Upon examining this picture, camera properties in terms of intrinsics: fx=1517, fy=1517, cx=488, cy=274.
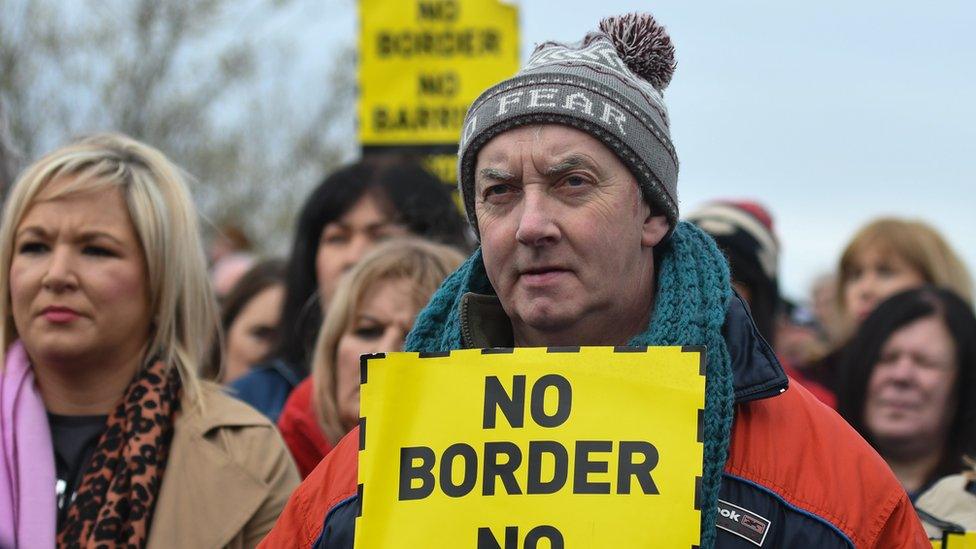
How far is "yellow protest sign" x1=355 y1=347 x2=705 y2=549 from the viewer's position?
9.04ft

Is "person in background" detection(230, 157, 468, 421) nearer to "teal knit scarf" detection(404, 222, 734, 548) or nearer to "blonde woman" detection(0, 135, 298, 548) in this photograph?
"blonde woman" detection(0, 135, 298, 548)

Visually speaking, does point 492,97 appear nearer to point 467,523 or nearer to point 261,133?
point 467,523

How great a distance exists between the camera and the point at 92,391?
167 inches

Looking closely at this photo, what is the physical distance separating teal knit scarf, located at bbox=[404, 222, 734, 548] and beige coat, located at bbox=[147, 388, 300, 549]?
40.0 inches

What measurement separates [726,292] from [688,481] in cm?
48

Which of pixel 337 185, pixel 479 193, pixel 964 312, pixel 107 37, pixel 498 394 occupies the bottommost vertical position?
pixel 498 394

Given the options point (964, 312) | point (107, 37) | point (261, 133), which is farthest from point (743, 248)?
point (261, 133)

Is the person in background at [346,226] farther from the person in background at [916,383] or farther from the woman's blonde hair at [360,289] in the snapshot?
the person in background at [916,383]

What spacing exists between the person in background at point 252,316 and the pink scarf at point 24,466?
241cm

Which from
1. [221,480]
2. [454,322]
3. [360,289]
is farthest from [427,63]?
[454,322]

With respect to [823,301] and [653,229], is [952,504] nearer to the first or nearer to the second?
[653,229]

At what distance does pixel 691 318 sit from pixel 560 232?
0.31 m

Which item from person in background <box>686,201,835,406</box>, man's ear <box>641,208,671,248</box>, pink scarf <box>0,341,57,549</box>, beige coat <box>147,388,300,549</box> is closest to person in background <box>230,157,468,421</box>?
person in background <box>686,201,835,406</box>

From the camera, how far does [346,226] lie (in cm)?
584
